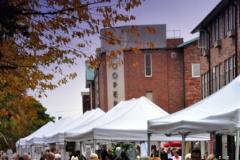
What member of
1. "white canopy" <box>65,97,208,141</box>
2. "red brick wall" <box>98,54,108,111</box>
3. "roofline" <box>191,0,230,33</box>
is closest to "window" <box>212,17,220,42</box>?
"roofline" <box>191,0,230,33</box>

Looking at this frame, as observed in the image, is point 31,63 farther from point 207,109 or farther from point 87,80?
point 87,80

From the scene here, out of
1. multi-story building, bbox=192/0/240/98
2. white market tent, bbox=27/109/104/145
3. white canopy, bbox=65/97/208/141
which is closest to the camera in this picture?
white canopy, bbox=65/97/208/141

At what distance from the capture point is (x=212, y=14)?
1673 inches

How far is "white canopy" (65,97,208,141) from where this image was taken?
64.8 feet

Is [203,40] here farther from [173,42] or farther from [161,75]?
[173,42]

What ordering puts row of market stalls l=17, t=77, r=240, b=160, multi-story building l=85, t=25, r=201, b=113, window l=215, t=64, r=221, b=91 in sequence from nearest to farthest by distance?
row of market stalls l=17, t=77, r=240, b=160 → window l=215, t=64, r=221, b=91 → multi-story building l=85, t=25, r=201, b=113

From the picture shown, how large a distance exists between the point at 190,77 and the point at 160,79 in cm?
285

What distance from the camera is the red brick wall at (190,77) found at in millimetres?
70438

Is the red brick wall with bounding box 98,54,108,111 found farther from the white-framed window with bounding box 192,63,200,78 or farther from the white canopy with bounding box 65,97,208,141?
the white canopy with bounding box 65,97,208,141

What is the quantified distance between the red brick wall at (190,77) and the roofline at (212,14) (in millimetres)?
21861

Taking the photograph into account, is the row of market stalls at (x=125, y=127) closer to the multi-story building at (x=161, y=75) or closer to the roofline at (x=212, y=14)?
the roofline at (x=212, y=14)

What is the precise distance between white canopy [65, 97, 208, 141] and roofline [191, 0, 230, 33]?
1628 cm

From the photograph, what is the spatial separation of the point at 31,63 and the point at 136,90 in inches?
2115

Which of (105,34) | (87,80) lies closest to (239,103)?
(105,34)
